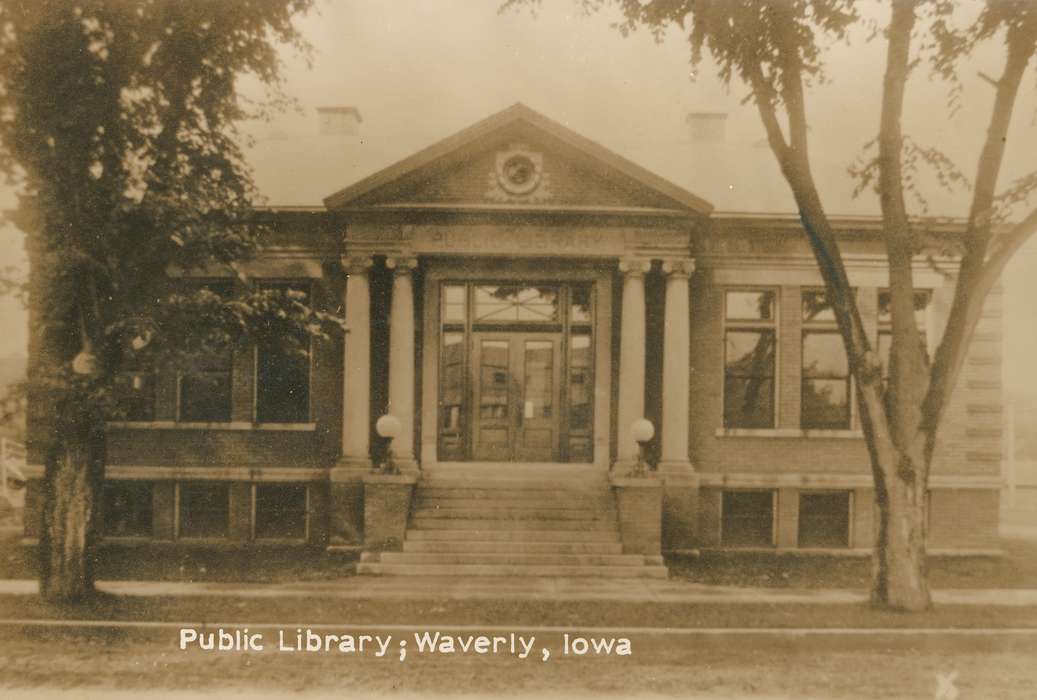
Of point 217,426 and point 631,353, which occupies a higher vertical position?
point 631,353

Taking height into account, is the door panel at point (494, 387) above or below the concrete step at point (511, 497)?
above

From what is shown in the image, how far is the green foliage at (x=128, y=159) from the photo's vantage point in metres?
9.80

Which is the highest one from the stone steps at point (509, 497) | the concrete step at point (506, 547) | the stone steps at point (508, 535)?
the stone steps at point (509, 497)

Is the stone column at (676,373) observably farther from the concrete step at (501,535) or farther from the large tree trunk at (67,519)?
the large tree trunk at (67,519)

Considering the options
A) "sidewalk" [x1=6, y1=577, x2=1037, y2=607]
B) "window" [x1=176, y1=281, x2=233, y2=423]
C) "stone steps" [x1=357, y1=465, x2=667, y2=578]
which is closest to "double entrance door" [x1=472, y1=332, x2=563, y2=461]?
"stone steps" [x1=357, y1=465, x2=667, y2=578]

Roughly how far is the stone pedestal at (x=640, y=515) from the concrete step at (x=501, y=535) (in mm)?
252

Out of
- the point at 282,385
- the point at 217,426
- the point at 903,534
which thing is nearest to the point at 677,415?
the point at 903,534

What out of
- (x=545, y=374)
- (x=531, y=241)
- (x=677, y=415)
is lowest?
(x=677, y=415)

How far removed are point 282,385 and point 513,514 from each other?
192 inches

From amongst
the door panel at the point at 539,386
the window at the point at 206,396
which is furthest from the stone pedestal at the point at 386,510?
the window at the point at 206,396

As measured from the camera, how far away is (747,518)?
16578 millimetres

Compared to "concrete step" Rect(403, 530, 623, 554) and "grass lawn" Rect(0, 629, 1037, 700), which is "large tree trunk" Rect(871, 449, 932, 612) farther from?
"concrete step" Rect(403, 530, 623, 554)

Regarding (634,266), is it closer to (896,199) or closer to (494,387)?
(494,387)

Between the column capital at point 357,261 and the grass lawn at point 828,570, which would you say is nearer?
the grass lawn at point 828,570
